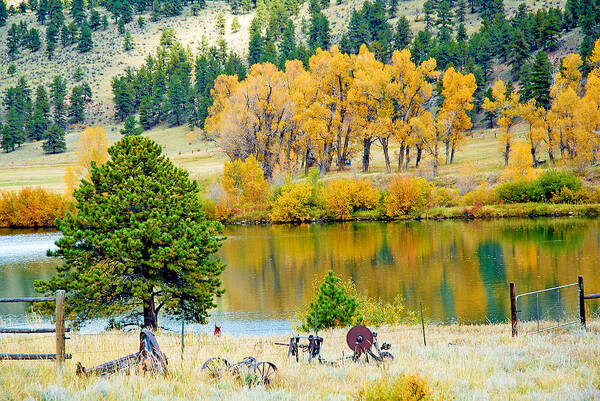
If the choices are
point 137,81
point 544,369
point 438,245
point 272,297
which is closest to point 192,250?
point 272,297

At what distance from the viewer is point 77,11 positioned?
594 ft

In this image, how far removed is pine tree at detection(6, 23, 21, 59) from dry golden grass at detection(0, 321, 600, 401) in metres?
170

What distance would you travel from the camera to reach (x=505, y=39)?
96875 millimetres

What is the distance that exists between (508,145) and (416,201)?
490 inches

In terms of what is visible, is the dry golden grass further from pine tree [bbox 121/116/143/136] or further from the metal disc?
pine tree [bbox 121/116/143/136]

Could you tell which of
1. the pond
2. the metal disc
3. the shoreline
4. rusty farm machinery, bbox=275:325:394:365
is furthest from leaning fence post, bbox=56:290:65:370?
the shoreline

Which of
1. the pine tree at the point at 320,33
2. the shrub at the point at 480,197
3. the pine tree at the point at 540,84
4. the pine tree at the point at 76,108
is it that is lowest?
the shrub at the point at 480,197

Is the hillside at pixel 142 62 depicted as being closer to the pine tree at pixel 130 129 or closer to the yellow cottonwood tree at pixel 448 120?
the pine tree at pixel 130 129

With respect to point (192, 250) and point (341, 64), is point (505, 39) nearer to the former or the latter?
point (341, 64)

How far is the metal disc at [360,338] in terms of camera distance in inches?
384

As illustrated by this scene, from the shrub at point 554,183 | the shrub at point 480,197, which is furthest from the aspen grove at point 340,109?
the shrub at point 554,183

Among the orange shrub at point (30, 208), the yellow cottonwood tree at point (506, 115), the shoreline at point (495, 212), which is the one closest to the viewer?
the shoreline at point (495, 212)

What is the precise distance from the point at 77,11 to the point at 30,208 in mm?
141902

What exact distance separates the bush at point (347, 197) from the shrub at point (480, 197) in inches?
342
